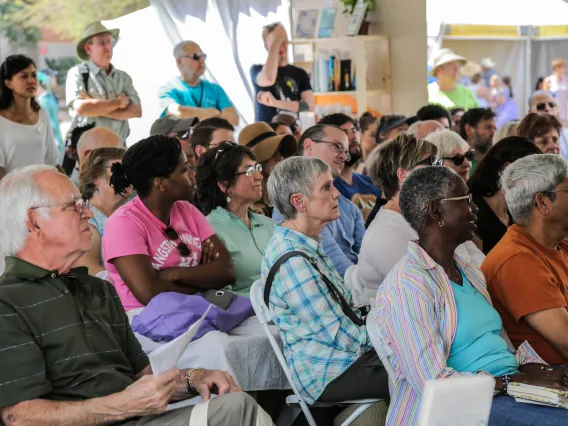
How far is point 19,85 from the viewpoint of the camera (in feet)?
18.2

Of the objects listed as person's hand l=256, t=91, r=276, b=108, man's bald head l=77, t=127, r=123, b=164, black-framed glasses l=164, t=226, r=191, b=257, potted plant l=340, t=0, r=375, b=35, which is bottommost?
black-framed glasses l=164, t=226, r=191, b=257

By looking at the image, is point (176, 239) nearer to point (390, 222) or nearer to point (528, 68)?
point (390, 222)

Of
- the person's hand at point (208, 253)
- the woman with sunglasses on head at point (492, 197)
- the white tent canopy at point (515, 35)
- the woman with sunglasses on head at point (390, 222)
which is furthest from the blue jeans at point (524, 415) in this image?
the white tent canopy at point (515, 35)

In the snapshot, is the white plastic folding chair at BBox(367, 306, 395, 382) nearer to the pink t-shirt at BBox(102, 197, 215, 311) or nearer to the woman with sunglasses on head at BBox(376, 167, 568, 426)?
the woman with sunglasses on head at BBox(376, 167, 568, 426)

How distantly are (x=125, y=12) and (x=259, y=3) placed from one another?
1.51 m

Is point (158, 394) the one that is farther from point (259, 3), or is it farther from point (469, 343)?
point (259, 3)

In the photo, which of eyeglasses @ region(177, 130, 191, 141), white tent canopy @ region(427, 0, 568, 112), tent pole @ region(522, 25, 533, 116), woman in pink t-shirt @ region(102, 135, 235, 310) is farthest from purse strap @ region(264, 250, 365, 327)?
tent pole @ region(522, 25, 533, 116)

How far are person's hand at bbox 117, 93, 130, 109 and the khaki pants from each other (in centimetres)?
440

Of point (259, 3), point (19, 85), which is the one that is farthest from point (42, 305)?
point (259, 3)

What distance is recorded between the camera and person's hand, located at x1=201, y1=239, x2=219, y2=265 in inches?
145

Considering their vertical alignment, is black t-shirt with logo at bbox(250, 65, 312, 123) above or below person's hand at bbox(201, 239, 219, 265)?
above

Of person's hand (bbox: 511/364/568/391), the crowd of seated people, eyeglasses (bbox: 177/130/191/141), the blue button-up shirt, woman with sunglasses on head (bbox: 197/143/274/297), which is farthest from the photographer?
eyeglasses (bbox: 177/130/191/141)

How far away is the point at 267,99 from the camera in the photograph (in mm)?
7707

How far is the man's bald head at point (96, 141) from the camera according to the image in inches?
210
